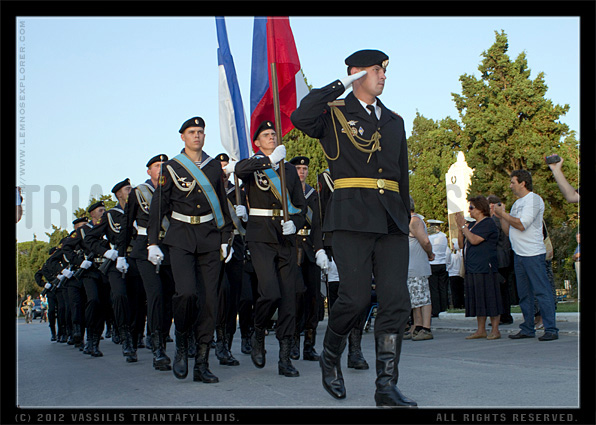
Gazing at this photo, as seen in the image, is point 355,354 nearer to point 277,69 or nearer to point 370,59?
point 370,59

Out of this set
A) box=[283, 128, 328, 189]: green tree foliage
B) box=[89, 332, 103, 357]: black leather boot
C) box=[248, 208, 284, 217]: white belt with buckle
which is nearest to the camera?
box=[248, 208, 284, 217]: white belt with buckle

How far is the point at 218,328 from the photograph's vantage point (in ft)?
27.9

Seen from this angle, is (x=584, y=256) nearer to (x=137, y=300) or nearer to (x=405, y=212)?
(x=405, y=212)

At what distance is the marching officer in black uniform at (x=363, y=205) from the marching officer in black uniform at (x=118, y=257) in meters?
4.55

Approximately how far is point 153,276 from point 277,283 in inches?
70.0

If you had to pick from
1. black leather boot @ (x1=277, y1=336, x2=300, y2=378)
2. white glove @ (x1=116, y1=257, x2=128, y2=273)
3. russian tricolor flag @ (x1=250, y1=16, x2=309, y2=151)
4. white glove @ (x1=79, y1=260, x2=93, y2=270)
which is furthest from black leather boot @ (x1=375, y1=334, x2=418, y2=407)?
white glove @ (x1=79, y1=260, x2=93, y2=270)

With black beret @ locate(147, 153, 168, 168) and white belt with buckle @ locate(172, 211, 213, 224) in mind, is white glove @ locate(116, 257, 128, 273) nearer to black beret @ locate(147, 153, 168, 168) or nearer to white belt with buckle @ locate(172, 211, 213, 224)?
black beret @ locate(147, 153, 168, 168)

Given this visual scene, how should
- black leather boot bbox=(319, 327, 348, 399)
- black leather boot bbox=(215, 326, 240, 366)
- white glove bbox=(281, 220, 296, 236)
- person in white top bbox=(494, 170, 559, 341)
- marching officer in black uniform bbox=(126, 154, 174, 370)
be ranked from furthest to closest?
1. person in white top bbox=(494, 170, 559, 341)
2. black leather boot bbox=(215, 326, 240, 366)
3. marching officer in black uniform bbox=(126, 154, 174, 370)
4. white glove bbox=(281, 220, 296, 236)
5. black leather boot bbox=(319, 327, 348, 399)

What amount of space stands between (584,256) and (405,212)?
4.34 ft

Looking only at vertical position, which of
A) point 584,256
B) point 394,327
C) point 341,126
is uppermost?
point 341,126

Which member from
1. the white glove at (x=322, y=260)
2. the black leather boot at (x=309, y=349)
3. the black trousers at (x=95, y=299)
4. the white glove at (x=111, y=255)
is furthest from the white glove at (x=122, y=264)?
the white glove at (x=322, y=260)

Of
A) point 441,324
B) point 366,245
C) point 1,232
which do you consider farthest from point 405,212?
point 441,324

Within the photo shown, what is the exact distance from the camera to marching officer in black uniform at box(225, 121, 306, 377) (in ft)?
23.4

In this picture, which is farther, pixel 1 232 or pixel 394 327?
pixel 394 327
